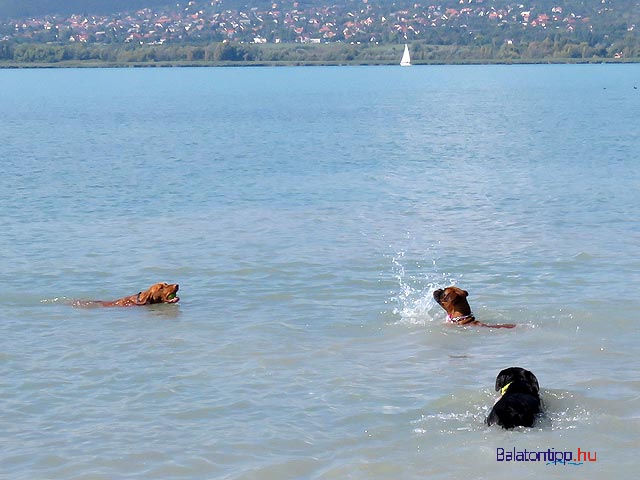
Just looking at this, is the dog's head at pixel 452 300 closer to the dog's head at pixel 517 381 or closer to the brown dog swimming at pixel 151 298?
the dog's head at pixel 517 381

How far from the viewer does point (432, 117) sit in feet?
193

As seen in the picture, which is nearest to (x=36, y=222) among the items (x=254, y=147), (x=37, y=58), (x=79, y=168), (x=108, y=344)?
(x=108, y=344)

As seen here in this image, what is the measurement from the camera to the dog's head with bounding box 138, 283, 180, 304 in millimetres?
13836

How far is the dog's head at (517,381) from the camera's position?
371 inches

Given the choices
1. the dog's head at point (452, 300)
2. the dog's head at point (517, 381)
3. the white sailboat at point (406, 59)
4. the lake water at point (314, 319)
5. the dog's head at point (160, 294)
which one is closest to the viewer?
the lake water at point (314, 319)

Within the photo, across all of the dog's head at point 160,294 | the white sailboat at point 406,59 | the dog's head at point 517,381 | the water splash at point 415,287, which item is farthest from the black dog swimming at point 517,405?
the white sailboat at point 406,59

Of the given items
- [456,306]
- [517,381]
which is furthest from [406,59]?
[517,381]

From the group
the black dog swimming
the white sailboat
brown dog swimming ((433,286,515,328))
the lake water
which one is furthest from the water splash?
the white sailboat

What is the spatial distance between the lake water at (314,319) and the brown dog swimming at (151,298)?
27cm

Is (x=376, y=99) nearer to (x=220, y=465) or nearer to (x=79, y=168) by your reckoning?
(x=79, y=168)

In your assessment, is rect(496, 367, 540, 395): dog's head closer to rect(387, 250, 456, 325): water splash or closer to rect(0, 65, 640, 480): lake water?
rect(0, 65, 640, 480): lake water

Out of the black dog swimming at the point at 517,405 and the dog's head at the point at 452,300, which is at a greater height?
the black dog swimming at the point at 517,405

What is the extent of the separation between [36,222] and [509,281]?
33.4 ft

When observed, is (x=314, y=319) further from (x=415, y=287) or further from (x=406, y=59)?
(x=406, y=59)
